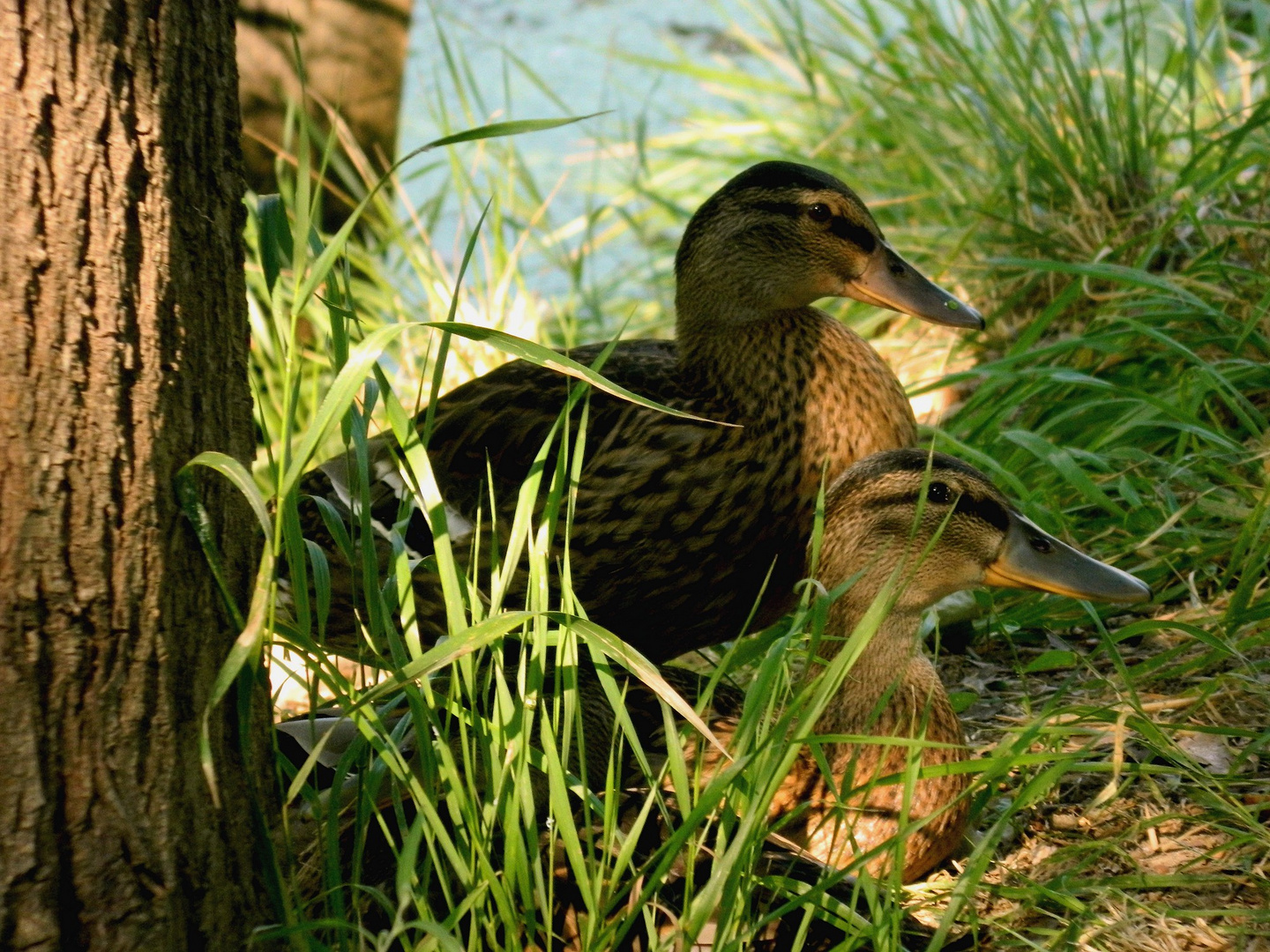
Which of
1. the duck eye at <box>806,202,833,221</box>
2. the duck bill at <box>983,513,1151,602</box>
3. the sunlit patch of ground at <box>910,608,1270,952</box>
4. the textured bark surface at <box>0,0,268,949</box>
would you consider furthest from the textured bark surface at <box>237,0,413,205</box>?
the textured bark surface at <box>0,0,268,949</box>

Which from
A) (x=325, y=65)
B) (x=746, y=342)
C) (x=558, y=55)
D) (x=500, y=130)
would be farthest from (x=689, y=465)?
(x=558, y=55)

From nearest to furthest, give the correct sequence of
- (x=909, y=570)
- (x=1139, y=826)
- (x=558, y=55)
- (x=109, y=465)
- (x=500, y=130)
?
1. (x=109, y=465)
2. (x=500, y=130)
3. (x=1139, y=826)
4. (x=909, y=570)
5. (x=558, y=55)

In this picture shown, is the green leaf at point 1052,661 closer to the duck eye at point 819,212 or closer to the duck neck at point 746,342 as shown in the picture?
the duck neck at point 746,342

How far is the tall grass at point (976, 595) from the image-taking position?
6.16ft

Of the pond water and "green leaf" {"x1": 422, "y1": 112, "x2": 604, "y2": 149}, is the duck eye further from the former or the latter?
the pond water

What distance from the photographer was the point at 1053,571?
2684 millimetres

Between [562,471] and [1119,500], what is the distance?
5.88ft

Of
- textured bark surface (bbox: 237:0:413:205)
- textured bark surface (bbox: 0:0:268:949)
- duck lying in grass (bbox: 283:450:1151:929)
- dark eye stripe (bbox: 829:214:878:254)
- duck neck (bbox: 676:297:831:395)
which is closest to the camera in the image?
textured bark surface (bbox: 0:0:268:949)

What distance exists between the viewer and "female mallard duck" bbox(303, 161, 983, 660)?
2.94 m

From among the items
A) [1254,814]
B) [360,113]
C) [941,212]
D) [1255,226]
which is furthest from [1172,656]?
[360,113]

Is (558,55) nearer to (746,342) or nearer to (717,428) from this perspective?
(746,342)

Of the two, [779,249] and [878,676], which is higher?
[779,249]

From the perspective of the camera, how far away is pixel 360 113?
19.2ft

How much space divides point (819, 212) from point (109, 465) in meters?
1.83
